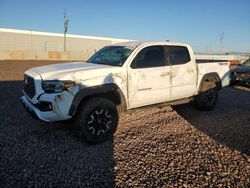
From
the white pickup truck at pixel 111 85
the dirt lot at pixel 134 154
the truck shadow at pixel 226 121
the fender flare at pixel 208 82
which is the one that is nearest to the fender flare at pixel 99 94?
the white pickup truck at pixel 111 85

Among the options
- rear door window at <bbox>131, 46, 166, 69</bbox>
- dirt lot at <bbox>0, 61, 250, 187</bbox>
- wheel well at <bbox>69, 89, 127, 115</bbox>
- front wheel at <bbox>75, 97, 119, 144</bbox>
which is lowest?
dirt lot at <bbox>0, 61, 250, 187</bbox>

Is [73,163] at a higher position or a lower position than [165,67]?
lower

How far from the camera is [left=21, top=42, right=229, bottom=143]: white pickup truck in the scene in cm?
432

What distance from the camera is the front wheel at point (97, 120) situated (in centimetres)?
449

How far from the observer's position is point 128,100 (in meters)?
5.09

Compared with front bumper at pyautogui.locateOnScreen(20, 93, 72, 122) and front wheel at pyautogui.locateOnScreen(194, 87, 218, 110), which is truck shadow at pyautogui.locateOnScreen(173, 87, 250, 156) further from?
front bumper at pyautogui.locateOnScreen(20, 93, 72, 122)

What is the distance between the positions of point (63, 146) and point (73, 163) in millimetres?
716

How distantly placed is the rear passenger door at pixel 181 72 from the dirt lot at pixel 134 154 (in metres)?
0.72

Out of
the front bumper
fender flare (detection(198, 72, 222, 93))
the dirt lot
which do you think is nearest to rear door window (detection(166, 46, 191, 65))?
fender flare (detection(198, 72, 222, 93))

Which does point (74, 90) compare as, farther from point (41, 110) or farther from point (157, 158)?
point (157, 158)

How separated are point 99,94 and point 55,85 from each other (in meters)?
0.87

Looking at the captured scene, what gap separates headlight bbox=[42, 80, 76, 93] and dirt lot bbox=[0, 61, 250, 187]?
3.40ft

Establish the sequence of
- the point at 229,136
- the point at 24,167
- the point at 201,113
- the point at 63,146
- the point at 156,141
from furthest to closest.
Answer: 1. the point at 201,113
2. the point at 229,136
3. the point at 156,141
4. the point at 63,146
5. the point at 24,167

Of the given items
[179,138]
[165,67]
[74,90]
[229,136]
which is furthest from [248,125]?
[74,90]
